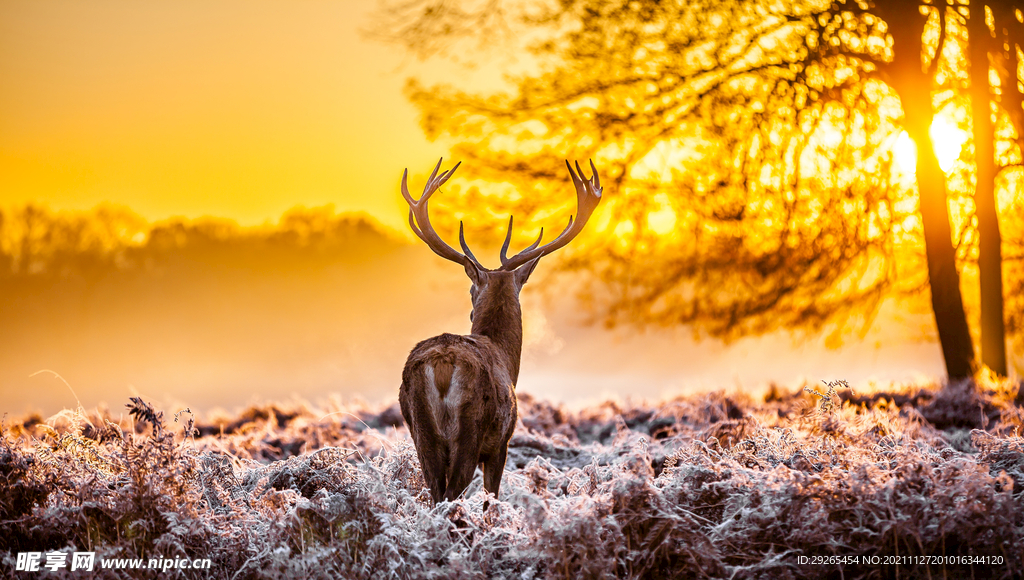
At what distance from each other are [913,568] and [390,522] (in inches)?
122

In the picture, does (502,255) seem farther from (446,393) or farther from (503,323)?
(446,393)

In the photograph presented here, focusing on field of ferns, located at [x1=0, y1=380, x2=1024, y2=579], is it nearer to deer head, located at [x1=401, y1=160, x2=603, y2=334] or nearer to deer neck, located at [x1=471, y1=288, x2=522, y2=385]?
deer neck, located at [x1=471, y1=288, x2=522, y2=385]

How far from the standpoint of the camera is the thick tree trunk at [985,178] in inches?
473

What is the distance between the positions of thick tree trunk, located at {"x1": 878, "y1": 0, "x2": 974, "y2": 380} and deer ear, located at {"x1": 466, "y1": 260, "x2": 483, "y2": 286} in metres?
8.26

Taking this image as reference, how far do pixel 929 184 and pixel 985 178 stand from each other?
795 mm

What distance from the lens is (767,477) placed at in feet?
17.0

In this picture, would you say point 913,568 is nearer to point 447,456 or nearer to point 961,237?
point 447,456

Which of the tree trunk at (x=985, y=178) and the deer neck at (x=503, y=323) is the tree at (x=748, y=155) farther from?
the deer neck at (x=503, y=323)

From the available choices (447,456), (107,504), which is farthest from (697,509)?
(107,504)

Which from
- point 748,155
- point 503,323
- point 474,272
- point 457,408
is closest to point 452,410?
point 457,408

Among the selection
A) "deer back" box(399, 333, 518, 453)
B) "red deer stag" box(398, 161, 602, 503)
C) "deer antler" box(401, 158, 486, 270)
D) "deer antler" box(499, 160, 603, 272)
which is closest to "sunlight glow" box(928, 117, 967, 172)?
"deer antler" box(499, 160, 603, 272)

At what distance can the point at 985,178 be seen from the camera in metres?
12.1

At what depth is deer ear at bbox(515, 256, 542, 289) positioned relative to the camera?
7441 millimetres

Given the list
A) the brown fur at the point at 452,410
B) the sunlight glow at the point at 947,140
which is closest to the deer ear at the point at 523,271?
the brown fur at the point at 452,410
